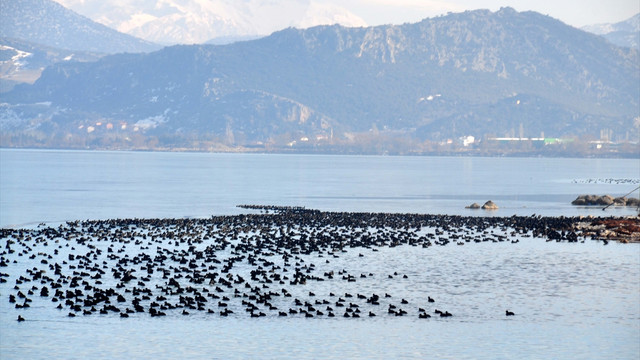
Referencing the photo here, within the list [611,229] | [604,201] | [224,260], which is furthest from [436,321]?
[604,201]

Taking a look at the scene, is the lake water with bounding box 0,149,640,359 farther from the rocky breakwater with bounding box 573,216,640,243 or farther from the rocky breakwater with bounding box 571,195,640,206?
the rocky breakwater with bounding box 571,195,640,206

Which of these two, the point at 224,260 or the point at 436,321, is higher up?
the point at 224,260

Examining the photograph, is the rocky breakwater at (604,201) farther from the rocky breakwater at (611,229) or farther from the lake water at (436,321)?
the lake water at (436,321)

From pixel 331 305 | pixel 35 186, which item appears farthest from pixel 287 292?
pixel 35 186

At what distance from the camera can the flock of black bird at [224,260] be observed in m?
33.3

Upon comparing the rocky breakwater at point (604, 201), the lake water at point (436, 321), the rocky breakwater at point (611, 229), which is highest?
the rocky breakwater at point (604, 201)

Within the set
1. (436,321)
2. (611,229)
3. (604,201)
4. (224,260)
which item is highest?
(604,201)

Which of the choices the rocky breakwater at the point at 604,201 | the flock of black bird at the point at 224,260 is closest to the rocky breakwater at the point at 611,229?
the flock of black bird at the point at 224,260

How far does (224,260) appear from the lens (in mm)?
44344

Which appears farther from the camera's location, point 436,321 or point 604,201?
point 604,201

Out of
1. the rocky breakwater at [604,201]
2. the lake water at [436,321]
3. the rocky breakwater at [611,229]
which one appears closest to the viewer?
the lake water at [436,321]

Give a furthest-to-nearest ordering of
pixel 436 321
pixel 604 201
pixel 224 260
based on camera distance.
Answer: pixel 604 201 → pixel 224 260 → pixel 436 321

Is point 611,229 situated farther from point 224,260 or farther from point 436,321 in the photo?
point 436,321

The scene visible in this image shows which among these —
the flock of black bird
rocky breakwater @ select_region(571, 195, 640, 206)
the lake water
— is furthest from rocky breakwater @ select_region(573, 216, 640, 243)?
rocky breakwater @ select_region(571, 195, 640, 206)
